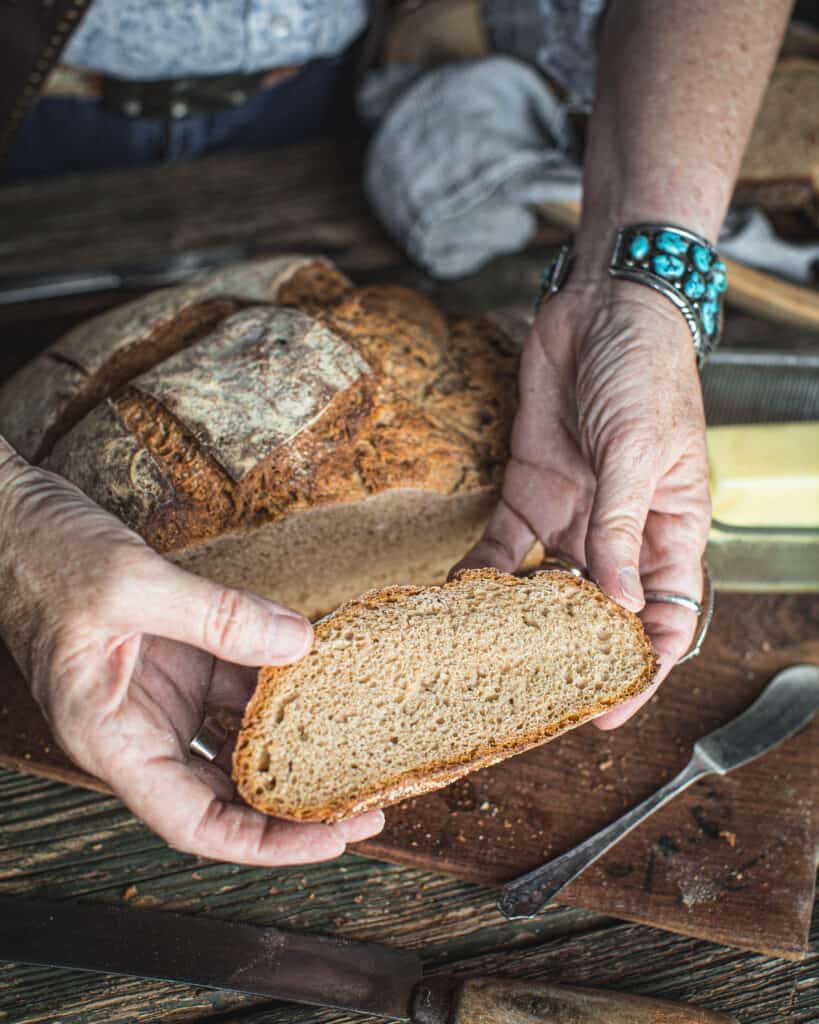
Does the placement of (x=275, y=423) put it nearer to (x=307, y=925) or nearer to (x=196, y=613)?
(x=196, y=613)

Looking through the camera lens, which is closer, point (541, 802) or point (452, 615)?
point (452, 615)

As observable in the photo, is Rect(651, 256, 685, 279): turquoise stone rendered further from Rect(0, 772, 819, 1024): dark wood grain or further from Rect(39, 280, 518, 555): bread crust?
Rect(0, 772, 819, 1024): dark wood grain

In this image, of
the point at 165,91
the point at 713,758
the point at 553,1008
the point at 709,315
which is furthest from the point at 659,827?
the point at 165,91

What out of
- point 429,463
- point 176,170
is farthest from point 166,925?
point 176,170

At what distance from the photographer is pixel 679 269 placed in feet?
7.55

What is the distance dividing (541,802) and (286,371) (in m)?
1.22

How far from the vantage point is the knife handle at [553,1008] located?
6.15 ft

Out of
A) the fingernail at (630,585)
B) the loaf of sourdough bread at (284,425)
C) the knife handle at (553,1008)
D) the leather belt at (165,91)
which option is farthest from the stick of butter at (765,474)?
the leather belt at (165,91)

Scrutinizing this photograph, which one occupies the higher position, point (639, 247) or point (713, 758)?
point (639, 247)

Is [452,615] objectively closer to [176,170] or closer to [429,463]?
[429,463]

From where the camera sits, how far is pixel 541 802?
2.26 metres

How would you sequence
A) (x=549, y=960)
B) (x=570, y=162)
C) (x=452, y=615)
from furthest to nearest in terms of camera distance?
(x=570, y=162) → (x=549, y=960) → (x=452, y=615)

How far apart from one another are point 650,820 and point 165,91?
294 centimetres

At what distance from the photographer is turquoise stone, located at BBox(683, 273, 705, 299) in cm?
230
